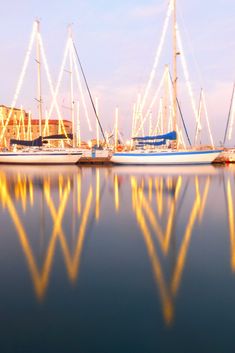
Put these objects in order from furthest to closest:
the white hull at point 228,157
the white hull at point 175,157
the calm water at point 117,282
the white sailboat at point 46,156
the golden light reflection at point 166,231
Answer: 1. the white hull at point 228,157
2. the white sailboat at point 46,156
3. the white hull at point 175,157
4. the golden light reflection at point 166,231
5. the calm water at point 117,282

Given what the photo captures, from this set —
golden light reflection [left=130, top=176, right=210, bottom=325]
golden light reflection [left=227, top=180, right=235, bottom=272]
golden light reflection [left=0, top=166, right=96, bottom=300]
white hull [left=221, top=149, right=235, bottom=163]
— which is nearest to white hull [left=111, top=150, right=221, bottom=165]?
white hull [left=221, top=149, right=235, bottom=163]

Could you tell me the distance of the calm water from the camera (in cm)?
335

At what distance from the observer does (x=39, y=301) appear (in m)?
4.17

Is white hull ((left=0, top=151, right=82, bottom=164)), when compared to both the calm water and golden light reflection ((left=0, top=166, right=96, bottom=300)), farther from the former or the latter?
the calm water

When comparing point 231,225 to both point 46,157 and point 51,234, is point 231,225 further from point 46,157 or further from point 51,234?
point 46,157

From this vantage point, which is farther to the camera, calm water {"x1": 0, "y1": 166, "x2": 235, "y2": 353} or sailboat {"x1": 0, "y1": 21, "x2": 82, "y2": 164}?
sailboat {"x1": 0, "y1": 21, "x2": 82, "y2": 164}

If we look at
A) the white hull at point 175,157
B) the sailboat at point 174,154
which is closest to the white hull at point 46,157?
the sailboat at point 174,154

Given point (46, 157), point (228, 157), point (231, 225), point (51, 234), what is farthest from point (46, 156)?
point (231, 225)

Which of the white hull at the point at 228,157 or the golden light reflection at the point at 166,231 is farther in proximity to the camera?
the white hull at the point at 228,157

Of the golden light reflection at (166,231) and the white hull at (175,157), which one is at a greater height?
the white hull at (175,157)

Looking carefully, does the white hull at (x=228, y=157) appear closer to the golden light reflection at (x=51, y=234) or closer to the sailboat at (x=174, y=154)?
the sailboat at (x=174, y=154)

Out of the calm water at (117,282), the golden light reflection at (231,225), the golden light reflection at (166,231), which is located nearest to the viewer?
the calm water at (117,282)

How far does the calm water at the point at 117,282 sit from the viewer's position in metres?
3.35

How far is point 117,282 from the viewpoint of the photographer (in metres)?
4.77
